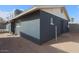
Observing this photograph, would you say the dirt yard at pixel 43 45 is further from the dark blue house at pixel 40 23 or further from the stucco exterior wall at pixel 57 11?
the stucco exterior wall at pixel 57 11

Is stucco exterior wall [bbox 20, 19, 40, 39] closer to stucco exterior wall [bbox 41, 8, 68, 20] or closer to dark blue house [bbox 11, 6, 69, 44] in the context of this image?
dark blue house [bbox 11, 6, 69, 44]

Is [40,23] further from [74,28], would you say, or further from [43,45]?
[74,28]

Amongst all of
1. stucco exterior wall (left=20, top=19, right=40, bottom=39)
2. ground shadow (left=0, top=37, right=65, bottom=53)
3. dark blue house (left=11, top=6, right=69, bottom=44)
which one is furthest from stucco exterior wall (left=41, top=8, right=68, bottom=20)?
ground shadow (left=0, top=37, right=65, bottom=53)

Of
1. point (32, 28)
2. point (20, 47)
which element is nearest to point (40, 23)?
point (32, 28)

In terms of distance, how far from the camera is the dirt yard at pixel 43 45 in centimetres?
426

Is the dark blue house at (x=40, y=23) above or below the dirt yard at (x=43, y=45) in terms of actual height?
above

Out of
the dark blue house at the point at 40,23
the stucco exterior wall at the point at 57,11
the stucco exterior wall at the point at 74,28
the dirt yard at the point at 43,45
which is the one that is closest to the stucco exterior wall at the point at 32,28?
the dark blue house at the point at 40,23

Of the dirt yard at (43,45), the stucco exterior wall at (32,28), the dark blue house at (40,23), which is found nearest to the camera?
the dirt yard at (43,45)

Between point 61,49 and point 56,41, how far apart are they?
251 mm

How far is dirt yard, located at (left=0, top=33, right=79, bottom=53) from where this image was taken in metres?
4.26

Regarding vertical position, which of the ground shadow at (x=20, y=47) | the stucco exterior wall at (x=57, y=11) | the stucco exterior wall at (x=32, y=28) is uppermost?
the stucco exterior wall at (x=57, y=11)
